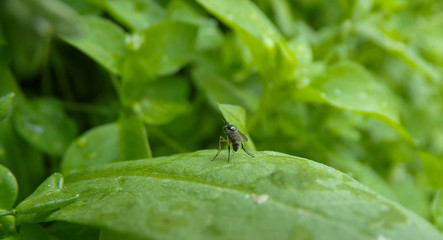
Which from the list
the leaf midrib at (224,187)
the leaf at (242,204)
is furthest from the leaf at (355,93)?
the leaf midrib at (224,187)

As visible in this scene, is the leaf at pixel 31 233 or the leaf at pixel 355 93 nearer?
the leaf at pixel 31 233

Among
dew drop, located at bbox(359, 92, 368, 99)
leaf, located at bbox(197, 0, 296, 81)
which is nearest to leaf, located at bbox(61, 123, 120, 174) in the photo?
leaf, located at bbox(197, 0, 296, 81)

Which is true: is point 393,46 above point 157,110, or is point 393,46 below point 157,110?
above

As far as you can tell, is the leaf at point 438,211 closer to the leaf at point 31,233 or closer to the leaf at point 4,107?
the leaf at point 31,233

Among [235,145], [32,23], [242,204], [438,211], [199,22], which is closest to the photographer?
[32,23]

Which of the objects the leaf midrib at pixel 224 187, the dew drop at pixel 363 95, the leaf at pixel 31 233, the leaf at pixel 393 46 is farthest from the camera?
the leaf at pixel 393 46

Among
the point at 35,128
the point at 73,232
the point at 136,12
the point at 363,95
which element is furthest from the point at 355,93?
the point at 35,128

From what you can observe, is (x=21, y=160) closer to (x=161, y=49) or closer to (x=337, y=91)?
(x=161, y=49)
